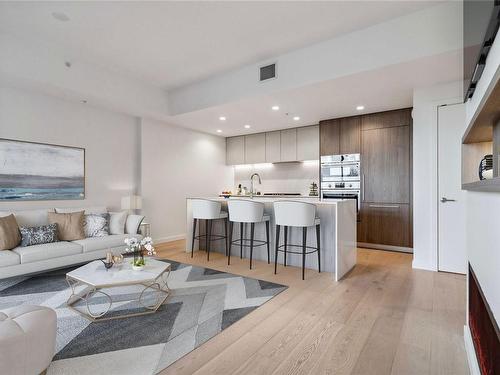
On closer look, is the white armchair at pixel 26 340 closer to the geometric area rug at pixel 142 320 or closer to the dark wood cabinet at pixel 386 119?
the geometric area rug at pixel 142 320

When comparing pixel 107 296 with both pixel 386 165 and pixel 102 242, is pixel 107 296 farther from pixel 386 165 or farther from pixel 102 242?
pixel 386 165

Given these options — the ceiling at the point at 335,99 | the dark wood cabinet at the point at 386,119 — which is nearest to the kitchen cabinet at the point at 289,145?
the ceiling at the point at 335,99

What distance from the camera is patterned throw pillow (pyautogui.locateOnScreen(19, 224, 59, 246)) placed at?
3357 mm

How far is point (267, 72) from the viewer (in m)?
3.90

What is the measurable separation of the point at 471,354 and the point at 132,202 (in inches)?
186

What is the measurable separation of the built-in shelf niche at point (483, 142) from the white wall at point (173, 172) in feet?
16.1

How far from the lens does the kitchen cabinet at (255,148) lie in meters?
6.59

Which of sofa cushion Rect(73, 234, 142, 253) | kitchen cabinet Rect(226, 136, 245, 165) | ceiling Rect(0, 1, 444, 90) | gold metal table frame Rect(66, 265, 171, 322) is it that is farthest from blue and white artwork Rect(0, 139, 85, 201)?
kitchen cabinet Rect(226, 136, 245, 165)

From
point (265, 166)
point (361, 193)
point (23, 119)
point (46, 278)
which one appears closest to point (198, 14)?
point (23, 119)

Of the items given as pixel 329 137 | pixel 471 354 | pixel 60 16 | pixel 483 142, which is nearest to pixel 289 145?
pixel 329 137

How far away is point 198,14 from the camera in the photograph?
289cm

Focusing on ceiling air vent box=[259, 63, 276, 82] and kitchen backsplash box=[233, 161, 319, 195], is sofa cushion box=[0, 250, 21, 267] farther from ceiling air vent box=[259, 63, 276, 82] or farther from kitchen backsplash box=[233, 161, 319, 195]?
kitchen backsplash box=[233, 161, 319, 195]

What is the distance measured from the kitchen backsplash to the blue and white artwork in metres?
3.90

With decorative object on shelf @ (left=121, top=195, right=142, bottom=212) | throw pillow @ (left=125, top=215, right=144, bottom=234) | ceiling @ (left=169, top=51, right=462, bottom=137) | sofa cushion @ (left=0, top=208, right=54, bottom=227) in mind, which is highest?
ceiling @ (left=169, top=51, right=462, bottom=137)
